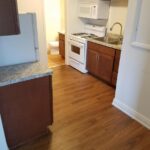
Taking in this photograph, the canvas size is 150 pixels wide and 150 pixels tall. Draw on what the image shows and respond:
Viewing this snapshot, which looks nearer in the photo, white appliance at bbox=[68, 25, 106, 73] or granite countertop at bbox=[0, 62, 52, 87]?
granite countertop at bbox=[0, 62, 52, 87]

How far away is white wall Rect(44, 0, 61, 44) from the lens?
5.07 meters

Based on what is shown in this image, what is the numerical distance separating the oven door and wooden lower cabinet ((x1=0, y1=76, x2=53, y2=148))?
82.9 inches

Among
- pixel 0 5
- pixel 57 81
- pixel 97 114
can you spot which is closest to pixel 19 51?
pixel 0 5

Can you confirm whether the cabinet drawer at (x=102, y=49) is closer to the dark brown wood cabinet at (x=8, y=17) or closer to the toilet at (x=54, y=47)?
Result: the toilet at (x=54, y=47)

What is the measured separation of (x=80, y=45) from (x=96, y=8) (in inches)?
34.2

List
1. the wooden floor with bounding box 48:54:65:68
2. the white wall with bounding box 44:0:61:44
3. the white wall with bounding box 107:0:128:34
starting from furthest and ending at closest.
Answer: the white wall with bounding box 44:0:61:44, the wooden floor with bounding box 48:54:65:68, the white wall with bounding box 107:0:128:34

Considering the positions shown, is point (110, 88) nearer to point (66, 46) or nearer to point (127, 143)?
point (127, 143)

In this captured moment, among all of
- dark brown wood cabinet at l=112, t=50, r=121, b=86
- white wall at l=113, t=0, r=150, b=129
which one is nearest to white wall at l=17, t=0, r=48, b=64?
dark brown wood cabinet at l=112, t=50, r=121, b=86

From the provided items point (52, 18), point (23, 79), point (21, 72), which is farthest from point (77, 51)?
point (23, 79)

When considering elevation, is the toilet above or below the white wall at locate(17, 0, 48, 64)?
below

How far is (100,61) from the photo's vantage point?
3.44m

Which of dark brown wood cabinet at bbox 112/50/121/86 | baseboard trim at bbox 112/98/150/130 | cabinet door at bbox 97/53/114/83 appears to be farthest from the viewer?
cabinet door at bbox 97/53/114/83

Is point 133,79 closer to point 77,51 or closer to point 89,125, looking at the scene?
point 89,125

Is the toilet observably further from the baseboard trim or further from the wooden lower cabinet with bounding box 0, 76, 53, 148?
the wooden lower cabinet with bounding box 0, 76, 53, 148
